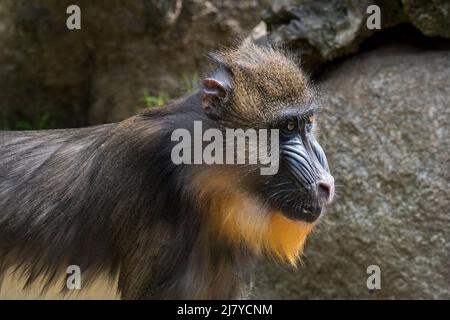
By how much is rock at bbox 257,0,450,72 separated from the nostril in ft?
6.99

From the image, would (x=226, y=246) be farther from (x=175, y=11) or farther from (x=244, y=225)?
(x=175, y=11)

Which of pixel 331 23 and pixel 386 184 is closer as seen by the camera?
pixel 386 184

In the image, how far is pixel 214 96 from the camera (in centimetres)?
450

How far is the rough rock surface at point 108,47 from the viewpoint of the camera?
314 inches

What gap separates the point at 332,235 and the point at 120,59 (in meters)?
3.05

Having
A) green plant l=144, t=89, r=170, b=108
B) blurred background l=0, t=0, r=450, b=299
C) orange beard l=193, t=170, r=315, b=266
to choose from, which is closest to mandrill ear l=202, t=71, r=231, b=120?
orange beard l=193, t=170, r=315, b=266

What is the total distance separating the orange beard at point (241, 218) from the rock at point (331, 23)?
2027mm

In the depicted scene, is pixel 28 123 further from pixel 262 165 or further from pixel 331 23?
pixel 262 165

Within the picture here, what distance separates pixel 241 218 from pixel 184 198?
33cm

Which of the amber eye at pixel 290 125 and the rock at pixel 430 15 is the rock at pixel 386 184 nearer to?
the rock at pixel 430 15

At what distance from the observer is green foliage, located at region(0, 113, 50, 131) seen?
8.27 meters

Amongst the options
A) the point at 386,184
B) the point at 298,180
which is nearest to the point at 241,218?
the point at 298,180

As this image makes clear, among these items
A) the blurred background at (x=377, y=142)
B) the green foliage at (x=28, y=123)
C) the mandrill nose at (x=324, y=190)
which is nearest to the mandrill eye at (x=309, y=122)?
the mandrill nose at (x=324, y=190)
